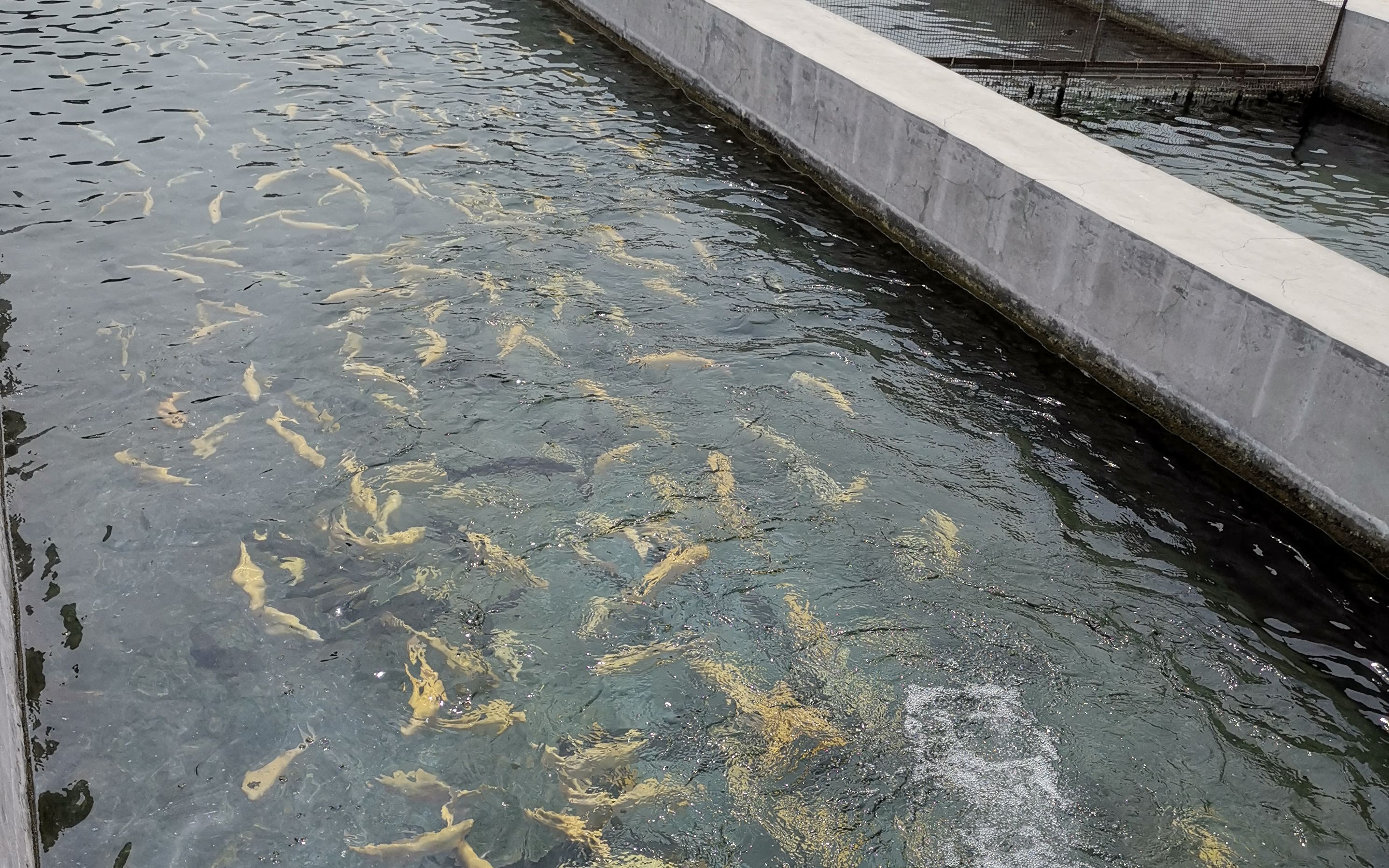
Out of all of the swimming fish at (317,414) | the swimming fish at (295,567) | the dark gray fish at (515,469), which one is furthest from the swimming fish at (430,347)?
the swimming fish at (295,567)

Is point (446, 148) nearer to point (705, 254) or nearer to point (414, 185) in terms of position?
point (414, 185)

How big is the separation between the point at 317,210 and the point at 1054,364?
7.06m

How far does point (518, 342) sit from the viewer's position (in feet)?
27.8

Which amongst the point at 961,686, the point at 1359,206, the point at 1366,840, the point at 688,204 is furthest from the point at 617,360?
the point at 1359,206

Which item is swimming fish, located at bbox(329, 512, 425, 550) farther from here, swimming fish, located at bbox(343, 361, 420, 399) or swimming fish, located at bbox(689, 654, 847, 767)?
swimming fish, located at bbox(689, 654, 847, 767)

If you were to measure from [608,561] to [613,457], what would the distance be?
41.5 inches

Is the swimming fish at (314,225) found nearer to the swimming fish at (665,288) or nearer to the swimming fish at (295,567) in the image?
the swimming fish at (665,288)

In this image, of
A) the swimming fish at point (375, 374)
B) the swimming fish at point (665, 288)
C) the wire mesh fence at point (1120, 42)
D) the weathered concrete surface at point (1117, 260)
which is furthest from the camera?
the wire mesh fence at point (1120, 42)

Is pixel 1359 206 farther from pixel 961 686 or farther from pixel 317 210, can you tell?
pixel 317 210

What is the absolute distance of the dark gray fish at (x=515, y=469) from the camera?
281 inches

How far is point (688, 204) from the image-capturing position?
35.2 feet

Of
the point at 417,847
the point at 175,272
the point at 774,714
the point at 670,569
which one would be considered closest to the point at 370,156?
the point at 175,272

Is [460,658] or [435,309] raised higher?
[435,309]

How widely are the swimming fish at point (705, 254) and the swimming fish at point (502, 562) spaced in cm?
402
